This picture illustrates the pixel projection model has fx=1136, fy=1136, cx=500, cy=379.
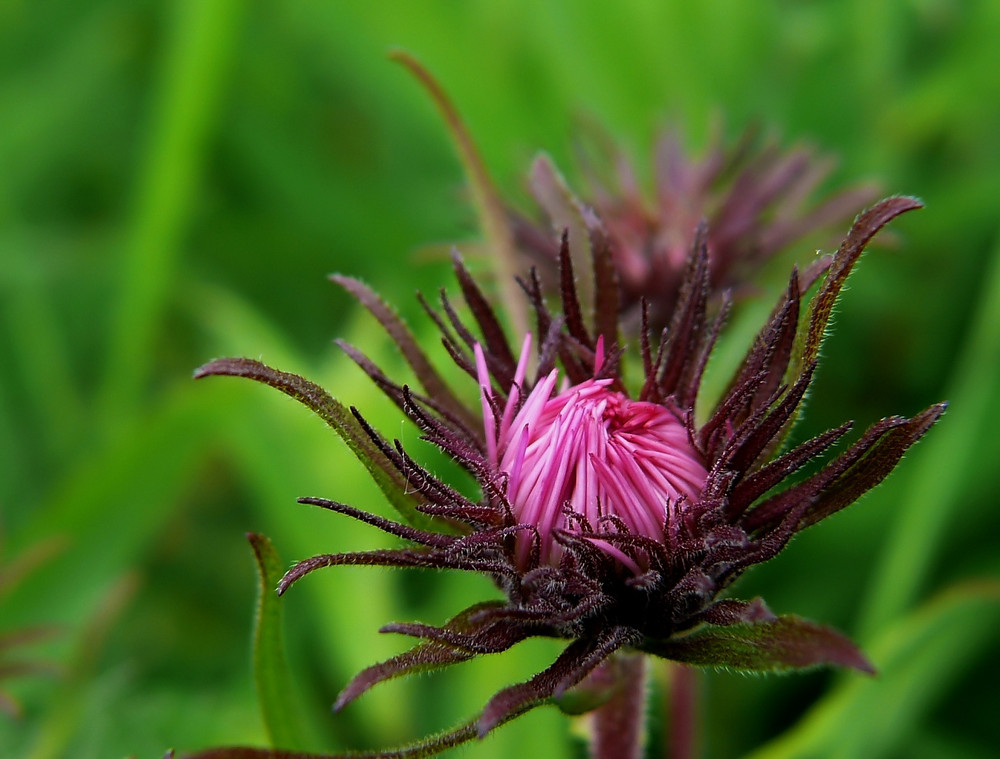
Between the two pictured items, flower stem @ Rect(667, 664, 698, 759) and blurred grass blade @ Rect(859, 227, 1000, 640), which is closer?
flower stem @ Rect(667, 664, 698, 759)

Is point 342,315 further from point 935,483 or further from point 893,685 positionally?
point 893,685

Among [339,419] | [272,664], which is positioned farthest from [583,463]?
A: [272,664]

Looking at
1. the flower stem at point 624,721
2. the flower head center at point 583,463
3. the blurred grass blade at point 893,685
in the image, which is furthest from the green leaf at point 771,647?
the blurred grass blade at point 893,685

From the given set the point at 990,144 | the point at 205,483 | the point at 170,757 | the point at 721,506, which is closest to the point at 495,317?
the point at 721,506

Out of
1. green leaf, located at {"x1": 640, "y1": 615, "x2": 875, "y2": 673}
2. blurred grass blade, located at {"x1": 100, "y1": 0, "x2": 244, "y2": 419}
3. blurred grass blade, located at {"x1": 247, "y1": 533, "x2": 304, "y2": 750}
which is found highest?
blurred grass blade, located at {"x1": 100, "y1": 0, "x2": 244, "y2": 419}

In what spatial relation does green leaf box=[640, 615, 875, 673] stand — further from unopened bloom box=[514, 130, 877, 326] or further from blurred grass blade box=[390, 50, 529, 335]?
unopened bloom box=[514, 130, 877, 326]

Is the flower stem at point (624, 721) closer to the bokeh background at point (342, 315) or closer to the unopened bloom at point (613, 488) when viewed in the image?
the unopened bloom at point (613, 488)

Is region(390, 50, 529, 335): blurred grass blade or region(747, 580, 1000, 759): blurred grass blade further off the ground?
region(390, 50, 529, 335): blurred grass blade

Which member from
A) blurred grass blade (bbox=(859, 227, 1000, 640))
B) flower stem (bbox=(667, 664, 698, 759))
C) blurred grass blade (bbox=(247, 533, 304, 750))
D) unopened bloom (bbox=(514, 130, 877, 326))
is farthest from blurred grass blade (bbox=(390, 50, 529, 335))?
blurred grass blade (bbox=(859, 227, 1000, 640))
